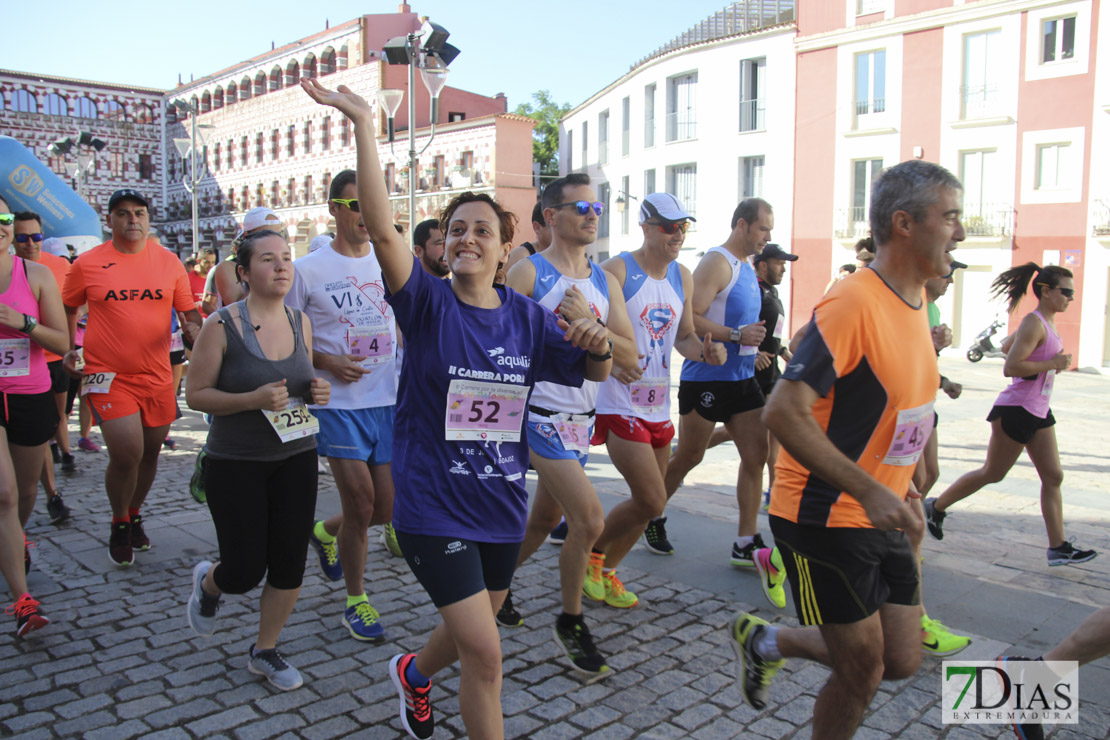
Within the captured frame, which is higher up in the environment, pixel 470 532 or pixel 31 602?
pixel 470 532

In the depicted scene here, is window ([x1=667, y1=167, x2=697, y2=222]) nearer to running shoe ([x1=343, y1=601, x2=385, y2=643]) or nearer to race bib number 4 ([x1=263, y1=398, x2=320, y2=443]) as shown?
running shoe ([x1=343, y1=601, x2=385, y2=643])

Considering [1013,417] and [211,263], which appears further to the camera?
[211,263]

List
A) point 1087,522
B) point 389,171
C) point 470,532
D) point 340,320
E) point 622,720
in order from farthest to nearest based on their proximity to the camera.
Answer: point 389,171
point 1087,522
point 340,320
point 622,720
point 470,532

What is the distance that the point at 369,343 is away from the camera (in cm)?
459

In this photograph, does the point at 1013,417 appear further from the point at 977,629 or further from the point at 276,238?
the point at 276,238

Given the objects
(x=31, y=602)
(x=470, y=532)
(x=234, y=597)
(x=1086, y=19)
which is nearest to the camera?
(x=470, y=532)

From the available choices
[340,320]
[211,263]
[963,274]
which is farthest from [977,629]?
[963,274]

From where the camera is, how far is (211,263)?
1287 cm

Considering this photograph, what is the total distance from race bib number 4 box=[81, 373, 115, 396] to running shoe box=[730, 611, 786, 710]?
4.12 m

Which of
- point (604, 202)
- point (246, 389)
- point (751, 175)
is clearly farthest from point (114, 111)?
point (246, 389)

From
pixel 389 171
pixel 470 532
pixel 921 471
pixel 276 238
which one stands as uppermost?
pixel 389 171

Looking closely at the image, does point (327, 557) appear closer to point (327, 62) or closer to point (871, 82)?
point (871, 82)

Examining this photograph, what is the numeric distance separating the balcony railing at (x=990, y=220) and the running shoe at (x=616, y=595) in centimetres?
2558

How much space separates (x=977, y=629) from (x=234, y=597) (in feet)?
13.2
